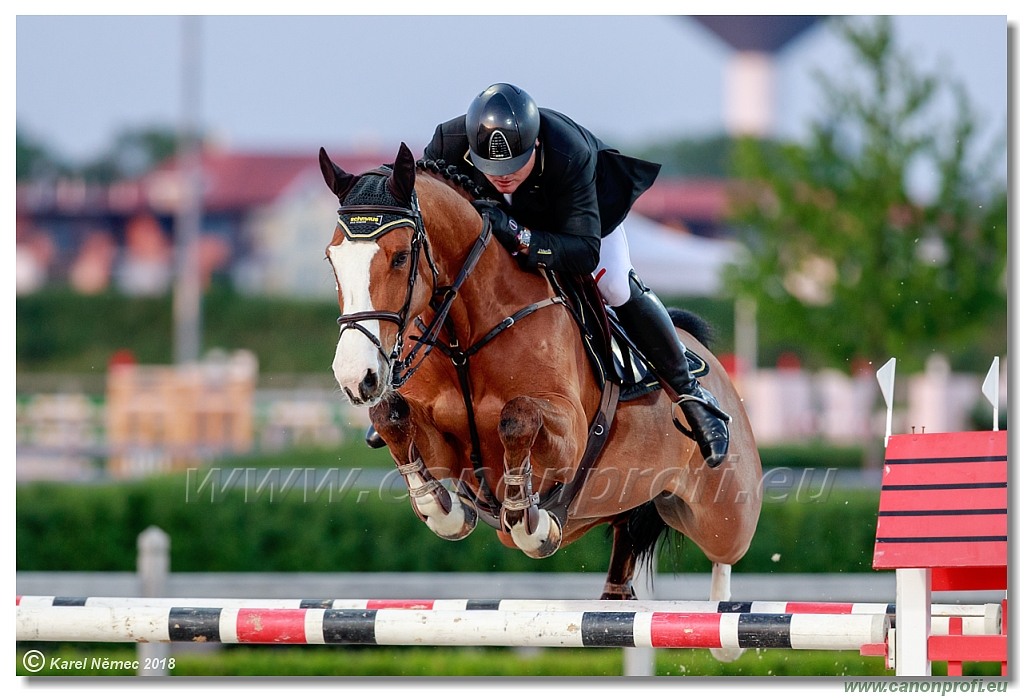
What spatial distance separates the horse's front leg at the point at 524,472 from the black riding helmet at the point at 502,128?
0.66 meters

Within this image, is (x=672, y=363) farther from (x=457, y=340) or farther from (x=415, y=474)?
(x=415, y=474)

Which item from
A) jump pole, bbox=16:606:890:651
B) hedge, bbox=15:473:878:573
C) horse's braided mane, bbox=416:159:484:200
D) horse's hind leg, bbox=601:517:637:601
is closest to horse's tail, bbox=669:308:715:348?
horse's hind leg, bbox=601:517:637:601

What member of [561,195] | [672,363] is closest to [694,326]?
[672,363]

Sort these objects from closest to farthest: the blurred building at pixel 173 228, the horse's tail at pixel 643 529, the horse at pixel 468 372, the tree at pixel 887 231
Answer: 1. the horse at pixel 468 372
2. the horse's tail at pixel 643 529
3. the tree at pixel 887 231
4. the blurred building at pixel 173 228

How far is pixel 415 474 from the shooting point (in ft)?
11.6

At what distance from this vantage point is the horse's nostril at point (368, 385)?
2.95 metres

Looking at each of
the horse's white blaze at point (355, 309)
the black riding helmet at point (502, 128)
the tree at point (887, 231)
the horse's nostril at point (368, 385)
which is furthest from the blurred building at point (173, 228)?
the horse's nostril at point (368, 385)

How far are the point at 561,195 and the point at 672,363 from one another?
2.56 feet

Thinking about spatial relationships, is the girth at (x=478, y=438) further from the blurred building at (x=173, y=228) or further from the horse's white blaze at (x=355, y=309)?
the blurred building at (x=173, y=228)

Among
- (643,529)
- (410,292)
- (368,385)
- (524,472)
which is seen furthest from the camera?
(643,529)

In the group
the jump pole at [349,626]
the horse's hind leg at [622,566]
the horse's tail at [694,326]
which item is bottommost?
the jump pole at [349,626]

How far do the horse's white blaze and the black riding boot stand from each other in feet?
3.80
